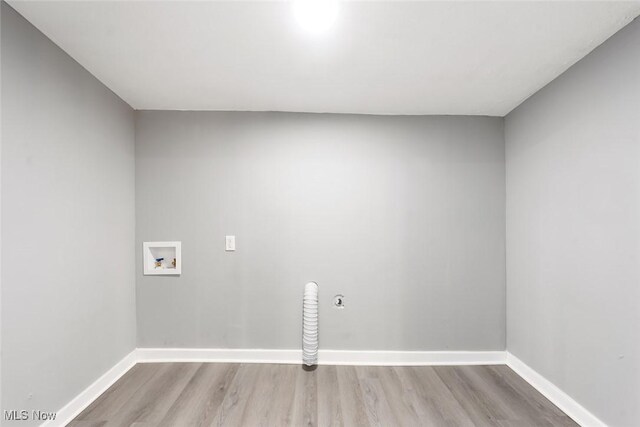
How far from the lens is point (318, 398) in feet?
6.12

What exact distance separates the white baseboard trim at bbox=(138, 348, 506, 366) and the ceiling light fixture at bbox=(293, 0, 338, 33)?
91.6 inches

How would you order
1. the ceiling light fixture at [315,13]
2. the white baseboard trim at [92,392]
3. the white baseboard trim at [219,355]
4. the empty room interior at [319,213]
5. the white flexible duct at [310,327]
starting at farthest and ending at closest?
the white baseboard trim at [219,355]
the white flexible duct at [310,327]
the white baseboard trim at [92,392]
the empty room interior at [319,213]
the ceiling light fixture at [315,13]

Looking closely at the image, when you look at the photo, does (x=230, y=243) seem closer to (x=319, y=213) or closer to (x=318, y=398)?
(x=319, y=213)

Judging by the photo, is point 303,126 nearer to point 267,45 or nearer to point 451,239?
point 267,45

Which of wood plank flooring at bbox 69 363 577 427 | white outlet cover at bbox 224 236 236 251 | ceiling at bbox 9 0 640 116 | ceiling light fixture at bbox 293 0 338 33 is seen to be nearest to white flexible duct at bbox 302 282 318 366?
wood plank flooring at bbox 69 363 577 427

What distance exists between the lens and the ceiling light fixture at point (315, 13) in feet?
4.03

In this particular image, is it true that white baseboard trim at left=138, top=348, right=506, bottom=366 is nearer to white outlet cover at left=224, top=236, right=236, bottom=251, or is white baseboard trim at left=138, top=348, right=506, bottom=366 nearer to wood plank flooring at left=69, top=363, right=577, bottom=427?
wood plank flooring at left=69, top=363, right=577, bottom=427

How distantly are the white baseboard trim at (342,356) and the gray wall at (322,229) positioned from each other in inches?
2.3

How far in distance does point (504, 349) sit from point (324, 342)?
1.55 m

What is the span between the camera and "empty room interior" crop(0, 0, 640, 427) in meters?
1.36

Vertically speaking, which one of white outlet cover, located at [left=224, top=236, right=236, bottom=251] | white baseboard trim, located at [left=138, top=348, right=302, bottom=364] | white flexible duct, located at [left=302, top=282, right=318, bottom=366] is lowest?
white baseboard trim, located at [left=138, top=348, right=302, bottom=364]

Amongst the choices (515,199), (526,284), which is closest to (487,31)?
(515,199)

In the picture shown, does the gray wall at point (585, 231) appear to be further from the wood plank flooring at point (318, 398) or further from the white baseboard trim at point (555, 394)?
the wood plank flooring at point (318, 398)

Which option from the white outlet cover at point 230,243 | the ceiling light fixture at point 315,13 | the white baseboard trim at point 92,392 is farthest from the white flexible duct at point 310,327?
the ceiling light fixture at point 315,13
